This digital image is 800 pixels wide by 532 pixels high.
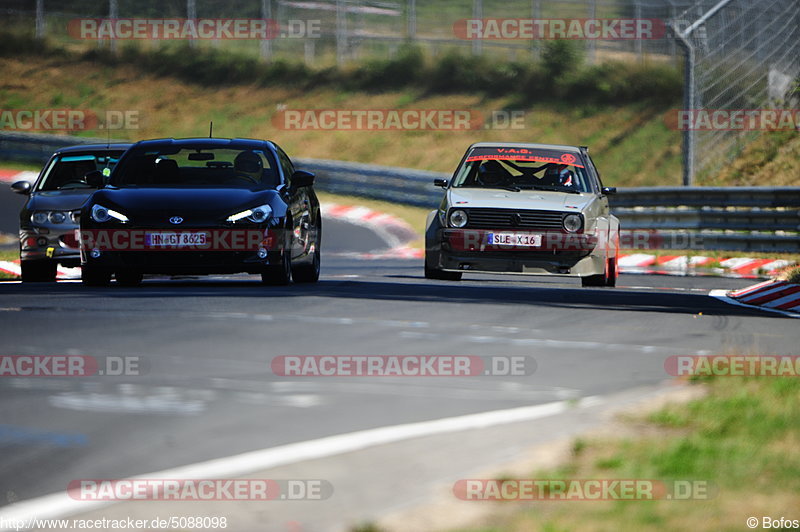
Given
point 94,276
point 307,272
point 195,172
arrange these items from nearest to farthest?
1. point 94,276
2. point 195,172
3. point 307,272

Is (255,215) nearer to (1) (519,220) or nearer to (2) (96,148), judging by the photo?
(1) (519,220)

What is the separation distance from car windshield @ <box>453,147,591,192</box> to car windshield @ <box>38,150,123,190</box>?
438cm

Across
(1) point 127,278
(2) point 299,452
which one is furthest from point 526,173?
(2) point 299,452

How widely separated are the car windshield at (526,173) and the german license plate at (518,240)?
0.97m

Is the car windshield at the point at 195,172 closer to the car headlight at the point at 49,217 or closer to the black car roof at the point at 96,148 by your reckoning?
the car headlight at the point at 49,217

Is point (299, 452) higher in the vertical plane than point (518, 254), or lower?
lower

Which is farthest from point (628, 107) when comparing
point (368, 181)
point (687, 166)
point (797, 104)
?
point (687, 166)

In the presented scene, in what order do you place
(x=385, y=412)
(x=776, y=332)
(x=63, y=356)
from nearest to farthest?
1. (x=385, y=412)
2. (x=63, y=356)
3. (x=776, y=332)

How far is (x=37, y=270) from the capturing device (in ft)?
51.7

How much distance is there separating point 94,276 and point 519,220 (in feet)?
14.0

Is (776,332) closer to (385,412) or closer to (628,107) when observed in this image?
(385,412)

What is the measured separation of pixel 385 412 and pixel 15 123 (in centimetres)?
3848

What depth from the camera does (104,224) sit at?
13352 millimetres

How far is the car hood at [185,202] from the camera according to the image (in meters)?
13.3
